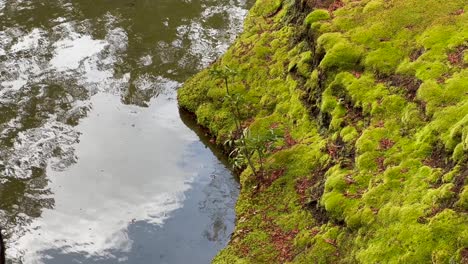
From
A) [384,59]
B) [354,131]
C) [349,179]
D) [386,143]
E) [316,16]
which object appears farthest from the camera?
[316,16]

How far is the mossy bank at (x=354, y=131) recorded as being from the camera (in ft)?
34.9

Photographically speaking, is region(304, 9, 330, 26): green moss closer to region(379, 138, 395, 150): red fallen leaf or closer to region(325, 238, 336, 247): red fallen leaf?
region(379, 138, 395, 150): red fallen leaf

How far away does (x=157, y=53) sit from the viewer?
23.6 metres

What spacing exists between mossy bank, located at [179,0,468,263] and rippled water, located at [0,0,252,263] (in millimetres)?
1550

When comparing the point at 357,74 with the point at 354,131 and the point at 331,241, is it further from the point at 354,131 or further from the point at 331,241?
the point at 331,241

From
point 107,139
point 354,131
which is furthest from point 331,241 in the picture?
point 107,139

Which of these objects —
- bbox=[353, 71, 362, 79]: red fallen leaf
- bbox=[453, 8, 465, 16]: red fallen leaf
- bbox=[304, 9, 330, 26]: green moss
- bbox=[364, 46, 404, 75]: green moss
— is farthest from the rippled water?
bbox=[453, 8, 465, 16]: red fallen leaf

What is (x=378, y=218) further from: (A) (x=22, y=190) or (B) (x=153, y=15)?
(B) (x=153, y=15)

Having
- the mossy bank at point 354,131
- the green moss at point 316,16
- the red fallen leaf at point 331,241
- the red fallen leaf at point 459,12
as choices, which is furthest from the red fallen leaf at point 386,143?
the green moss at point 316,16

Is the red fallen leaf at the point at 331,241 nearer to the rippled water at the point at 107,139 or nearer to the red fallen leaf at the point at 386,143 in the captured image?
the red fallen leaf at the point at 386,143

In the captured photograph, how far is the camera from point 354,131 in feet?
45.7

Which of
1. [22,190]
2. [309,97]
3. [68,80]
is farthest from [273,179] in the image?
[68,80]

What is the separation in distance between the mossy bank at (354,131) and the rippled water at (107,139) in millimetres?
1550

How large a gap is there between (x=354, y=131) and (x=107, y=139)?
8.90 metres
